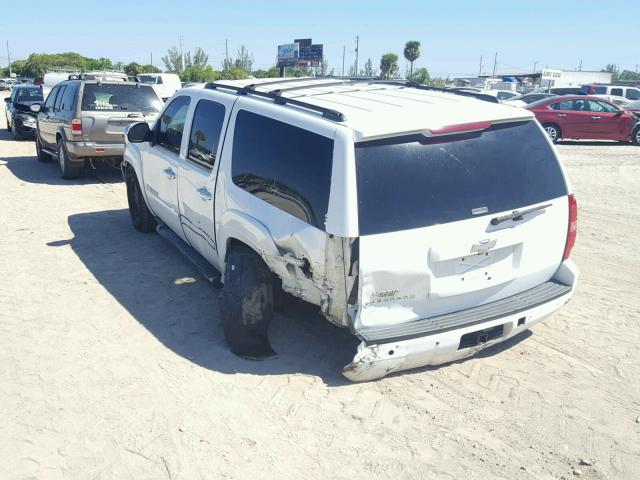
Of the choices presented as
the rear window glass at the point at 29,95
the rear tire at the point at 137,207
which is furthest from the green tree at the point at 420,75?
the rear tire at the point at 137,207

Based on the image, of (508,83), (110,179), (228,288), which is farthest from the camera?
(508,83)

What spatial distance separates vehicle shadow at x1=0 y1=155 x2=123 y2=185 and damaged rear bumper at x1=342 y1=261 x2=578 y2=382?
8823 mm

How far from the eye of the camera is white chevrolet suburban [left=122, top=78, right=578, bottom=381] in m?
3.47

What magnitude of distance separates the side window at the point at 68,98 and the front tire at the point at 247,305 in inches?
307

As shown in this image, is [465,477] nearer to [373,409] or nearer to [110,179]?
[373,409]

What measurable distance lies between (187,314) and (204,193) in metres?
1.07

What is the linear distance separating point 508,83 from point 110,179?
31721 mm

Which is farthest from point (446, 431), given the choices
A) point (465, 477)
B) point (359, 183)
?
point (359, 183)

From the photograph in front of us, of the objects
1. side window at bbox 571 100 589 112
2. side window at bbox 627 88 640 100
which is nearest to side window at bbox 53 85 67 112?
side window at bbox 571 100 589 112

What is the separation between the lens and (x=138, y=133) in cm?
621

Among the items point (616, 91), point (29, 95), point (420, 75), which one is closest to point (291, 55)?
point (420, 75)

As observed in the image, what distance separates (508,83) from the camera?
122ft

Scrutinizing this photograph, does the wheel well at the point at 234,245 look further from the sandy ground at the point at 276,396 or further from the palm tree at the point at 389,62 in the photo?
the palm tree at the point at 389,62

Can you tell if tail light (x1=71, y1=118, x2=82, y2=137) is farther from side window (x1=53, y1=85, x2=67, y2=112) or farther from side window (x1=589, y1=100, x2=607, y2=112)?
side window (x1=589, y1=100, x2=607, y2=112)
